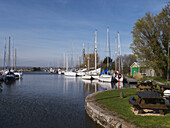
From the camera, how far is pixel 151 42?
106 feet

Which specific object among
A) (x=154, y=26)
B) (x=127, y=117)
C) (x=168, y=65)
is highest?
(x=154, y=26)

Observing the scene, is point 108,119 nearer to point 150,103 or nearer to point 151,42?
point 150,103

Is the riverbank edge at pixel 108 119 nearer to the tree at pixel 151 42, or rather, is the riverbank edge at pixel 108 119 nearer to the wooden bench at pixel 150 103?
the wooden bench at pixel 150 103

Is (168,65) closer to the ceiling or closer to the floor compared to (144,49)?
closer to the floor

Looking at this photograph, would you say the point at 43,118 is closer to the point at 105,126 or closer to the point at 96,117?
the point at 96,117

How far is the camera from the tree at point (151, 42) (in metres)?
31.7

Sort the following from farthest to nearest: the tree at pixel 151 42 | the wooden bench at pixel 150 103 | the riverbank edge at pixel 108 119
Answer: the tree at pixel 151 42
the wooden bench at pixel 150 103
the riverbank edge at pixel 108 119

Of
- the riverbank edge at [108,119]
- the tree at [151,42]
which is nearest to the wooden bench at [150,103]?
the riverbank edge at [108,119]

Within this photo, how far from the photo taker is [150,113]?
30.6 feet

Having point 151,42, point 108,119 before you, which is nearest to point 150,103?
point 108,119

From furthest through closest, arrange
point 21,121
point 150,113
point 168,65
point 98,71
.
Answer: point 98,71, point 168,65, point 21,121, point 150,113

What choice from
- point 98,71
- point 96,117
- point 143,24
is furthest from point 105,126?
point 98,71

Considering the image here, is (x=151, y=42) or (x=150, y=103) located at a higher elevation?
(x=151, y=42)

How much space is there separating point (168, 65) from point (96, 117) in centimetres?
2503
